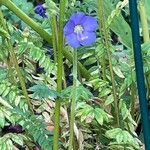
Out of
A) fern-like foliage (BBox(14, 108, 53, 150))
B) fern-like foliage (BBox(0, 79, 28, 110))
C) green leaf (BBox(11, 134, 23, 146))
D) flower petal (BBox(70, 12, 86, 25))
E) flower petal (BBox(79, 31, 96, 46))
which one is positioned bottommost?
green leaf (BBox(11, 134, 23, 146))

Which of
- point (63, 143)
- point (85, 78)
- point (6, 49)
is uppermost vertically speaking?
point (6, 49)

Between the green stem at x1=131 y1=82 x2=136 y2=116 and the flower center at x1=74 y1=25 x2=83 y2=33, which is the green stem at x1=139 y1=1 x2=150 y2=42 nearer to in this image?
the green stem at x1=131 y1=82 x2=136 y2=116

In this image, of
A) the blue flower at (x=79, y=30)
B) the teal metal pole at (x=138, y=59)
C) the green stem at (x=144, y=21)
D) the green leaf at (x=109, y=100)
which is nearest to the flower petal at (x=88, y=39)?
the blue flower at (x=79, y=30)

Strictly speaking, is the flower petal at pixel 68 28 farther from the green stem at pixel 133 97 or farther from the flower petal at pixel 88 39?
the green stem at pixel 133 97

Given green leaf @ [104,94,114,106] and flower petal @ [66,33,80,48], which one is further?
green leaf @ [104,94,114,106]

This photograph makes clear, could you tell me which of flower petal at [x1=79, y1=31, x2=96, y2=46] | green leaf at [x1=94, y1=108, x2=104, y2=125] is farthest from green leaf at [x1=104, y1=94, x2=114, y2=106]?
flower petal at [x1=79, y1=31, x2=96, y2=46]

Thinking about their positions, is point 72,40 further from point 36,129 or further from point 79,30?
point 36,129

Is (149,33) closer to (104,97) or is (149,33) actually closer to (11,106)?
(104,97)

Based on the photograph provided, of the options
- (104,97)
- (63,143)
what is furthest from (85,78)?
(63,143)

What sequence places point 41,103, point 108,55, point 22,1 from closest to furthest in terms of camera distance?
point 108,55, point 41,103, point 22,1
